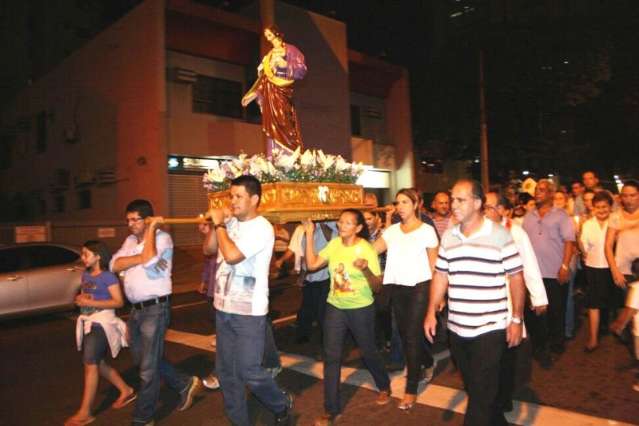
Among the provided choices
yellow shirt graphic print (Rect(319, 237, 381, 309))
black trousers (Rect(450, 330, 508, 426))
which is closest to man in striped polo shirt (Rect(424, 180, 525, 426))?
black trousers (Rect(450, 330, 508, 426))

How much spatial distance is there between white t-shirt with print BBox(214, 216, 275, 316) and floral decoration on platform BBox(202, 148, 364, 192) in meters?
1.12

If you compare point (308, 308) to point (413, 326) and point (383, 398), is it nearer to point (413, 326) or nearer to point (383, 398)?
point (383, 398)

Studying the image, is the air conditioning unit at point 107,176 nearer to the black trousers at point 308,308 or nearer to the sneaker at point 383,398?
the black trousers at point 308,308

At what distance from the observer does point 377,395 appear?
494cm

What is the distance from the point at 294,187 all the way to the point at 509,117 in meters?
19.3

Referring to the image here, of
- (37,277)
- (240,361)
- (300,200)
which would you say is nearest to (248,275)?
(240,361)

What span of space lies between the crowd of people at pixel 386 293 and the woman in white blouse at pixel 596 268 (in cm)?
1

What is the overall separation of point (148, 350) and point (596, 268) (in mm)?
5301

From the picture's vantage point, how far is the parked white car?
8922 mm

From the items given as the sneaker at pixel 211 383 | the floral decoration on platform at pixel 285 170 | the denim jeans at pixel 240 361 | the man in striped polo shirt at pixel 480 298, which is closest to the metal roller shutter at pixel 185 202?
the sneaker at pixel 211 383

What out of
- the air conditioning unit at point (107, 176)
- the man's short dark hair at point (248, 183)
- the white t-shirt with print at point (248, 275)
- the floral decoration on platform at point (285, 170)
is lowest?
the white t-shirt with print at point (248, 275)

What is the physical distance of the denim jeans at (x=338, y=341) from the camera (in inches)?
169

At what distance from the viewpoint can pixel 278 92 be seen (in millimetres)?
6426

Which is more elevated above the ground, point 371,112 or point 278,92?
point 371,112
